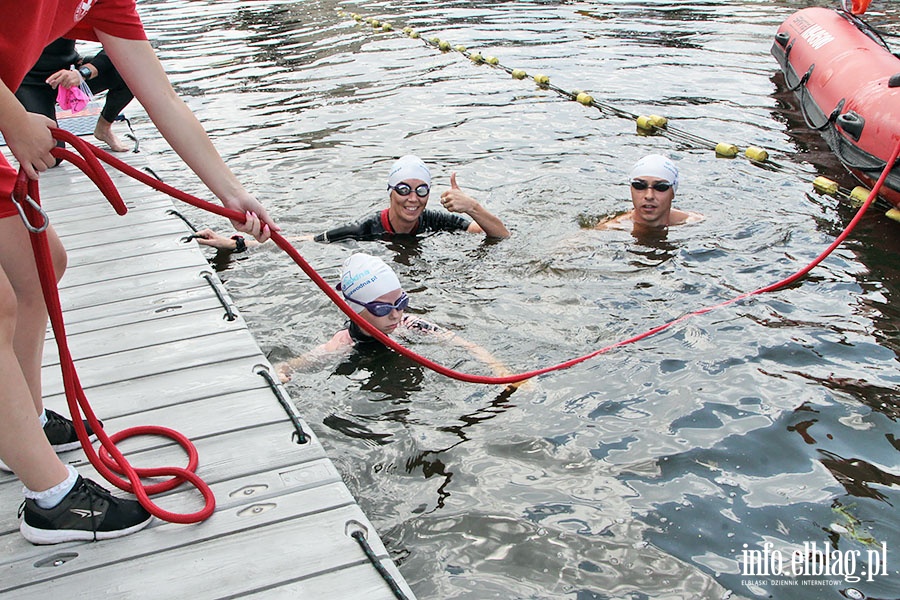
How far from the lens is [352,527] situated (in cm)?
283

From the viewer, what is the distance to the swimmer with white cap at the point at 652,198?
674cm

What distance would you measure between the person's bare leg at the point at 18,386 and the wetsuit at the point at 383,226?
430cm

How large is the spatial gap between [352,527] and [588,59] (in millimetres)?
12511

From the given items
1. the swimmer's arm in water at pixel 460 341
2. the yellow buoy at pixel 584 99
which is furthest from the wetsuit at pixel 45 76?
the yellow buoy at pixel 584 99

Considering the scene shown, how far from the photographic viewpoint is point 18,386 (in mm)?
2342

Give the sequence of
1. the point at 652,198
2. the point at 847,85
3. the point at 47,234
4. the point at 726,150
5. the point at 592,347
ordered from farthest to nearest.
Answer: the point at 726,150 < the point at 847,85 < the point at 652,198 < the point at 592,347 < the point at 47,234

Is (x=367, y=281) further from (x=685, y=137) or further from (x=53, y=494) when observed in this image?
(x=685, y=137)

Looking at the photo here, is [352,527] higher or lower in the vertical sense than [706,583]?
higher

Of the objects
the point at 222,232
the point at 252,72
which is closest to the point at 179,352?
the point at 222,232

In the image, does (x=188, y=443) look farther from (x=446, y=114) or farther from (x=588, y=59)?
(x=588, y=59)

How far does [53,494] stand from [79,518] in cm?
15

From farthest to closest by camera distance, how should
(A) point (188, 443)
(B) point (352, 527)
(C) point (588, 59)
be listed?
(C) point (588, 59)
(A) point (188, 443)
(B) point (352, 527)

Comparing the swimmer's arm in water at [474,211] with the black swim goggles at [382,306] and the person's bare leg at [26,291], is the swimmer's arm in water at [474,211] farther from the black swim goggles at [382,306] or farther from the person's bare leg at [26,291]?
the person's bare leg at [26,291]

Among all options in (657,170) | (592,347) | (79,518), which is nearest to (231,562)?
(79,518)
